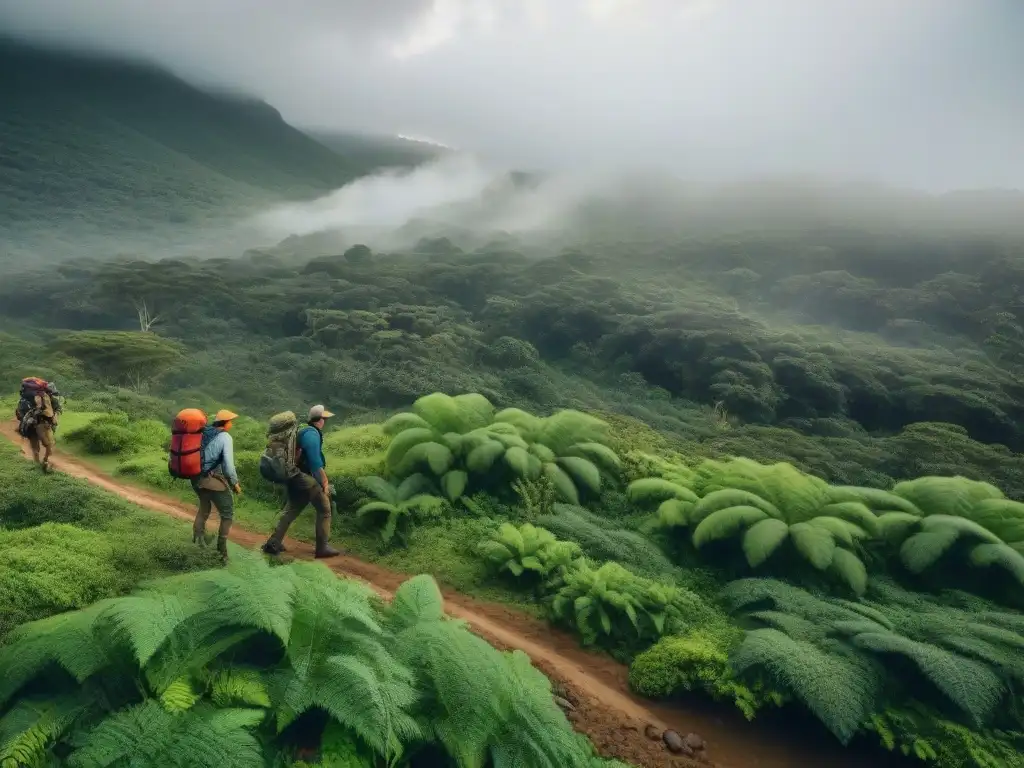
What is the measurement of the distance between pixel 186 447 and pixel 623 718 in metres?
5.15

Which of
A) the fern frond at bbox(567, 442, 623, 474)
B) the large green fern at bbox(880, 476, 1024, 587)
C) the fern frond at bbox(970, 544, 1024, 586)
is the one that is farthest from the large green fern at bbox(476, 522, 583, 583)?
the fern frond at bbox(970, 544, 1024, 586)

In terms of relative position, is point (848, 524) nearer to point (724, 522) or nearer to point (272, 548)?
point (724, 522)

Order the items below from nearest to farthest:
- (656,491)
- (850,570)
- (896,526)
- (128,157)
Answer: (850,570) < (896,526) < (656,491) < (128,157)

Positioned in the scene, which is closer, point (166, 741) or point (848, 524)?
point (166, 741)

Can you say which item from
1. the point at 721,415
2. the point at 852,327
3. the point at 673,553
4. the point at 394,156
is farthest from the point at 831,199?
the point at 394,156

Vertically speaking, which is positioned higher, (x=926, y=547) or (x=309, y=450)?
(x=926, y=547)

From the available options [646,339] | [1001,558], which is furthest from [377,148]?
[1001,558]

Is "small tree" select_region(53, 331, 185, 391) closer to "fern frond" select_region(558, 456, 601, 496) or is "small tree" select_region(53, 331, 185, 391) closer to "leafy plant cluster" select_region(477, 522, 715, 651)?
"fern frond" select_region(558, 456, 601, 496)

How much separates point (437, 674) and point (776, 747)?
3479mm

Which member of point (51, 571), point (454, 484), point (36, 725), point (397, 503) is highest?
point (36, 725)

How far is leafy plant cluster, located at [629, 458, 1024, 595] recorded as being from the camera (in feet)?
25.7

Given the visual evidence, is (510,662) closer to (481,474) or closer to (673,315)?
(481,474)

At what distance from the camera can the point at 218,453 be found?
22.6 ft

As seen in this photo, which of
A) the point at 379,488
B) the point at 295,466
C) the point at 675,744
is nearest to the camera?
the point at 675,744
